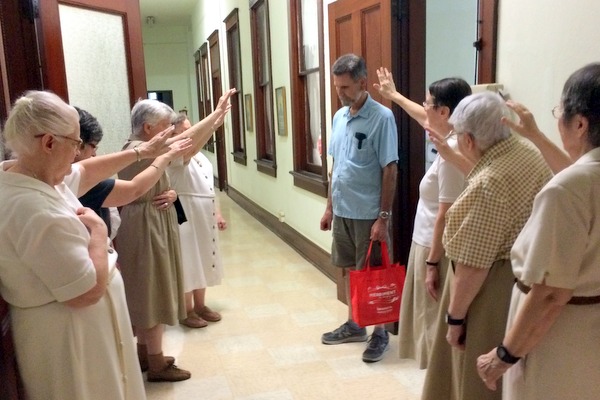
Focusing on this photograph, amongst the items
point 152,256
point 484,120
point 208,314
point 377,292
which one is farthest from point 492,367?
point 208,314

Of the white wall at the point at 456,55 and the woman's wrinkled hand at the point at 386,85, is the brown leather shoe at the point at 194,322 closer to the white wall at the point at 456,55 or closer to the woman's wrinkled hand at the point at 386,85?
the white wall at the point at 456,55

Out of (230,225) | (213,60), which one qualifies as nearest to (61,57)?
(230,225)

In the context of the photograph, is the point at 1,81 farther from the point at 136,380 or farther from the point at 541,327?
the point at 541,327

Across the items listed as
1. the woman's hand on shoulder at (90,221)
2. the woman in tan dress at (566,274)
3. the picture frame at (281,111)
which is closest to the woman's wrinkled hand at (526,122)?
the woman in tan dress at (566,274)

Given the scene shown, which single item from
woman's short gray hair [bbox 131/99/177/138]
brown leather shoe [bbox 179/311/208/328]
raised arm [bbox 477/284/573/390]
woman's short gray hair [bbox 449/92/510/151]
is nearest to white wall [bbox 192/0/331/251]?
brown leather shoe [bbox 179/311/208/328]

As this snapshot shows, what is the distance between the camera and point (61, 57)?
271 centimetres

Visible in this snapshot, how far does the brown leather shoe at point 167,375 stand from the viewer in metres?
2.70

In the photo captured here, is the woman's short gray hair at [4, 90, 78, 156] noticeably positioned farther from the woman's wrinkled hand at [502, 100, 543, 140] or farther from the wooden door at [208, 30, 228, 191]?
the wooden door at [208, 30, 228, 191]

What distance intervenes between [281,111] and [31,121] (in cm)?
409

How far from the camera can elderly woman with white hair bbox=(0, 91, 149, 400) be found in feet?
4.34

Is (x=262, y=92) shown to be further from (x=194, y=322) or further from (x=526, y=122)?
(x=526, y=122)

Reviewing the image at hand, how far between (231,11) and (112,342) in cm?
637

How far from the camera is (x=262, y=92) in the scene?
6309mm

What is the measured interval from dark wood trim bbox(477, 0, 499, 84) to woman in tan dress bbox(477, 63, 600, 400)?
1.18 m
